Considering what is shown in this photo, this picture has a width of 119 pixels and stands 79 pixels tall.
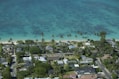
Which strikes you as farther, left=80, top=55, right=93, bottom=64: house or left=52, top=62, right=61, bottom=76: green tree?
left=80, top=55, right=93, bottom=64: house

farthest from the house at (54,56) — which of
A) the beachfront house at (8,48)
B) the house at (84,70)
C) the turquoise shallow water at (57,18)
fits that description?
the turquoise shallow water at (57,18)

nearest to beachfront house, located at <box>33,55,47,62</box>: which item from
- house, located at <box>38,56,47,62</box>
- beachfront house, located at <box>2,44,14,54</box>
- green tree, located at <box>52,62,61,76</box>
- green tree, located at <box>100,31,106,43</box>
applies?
house, located at <box>38,56,47,62</box>

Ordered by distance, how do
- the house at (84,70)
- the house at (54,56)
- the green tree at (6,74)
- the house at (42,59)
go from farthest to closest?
1. the house at (54,56)
2. the house at (42,59)
3. the house at (84,70)
4. the green tree at (6,74)

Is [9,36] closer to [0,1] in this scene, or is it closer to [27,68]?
[27,68]

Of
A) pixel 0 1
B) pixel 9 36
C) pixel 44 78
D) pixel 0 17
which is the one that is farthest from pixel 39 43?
pixel 0 1

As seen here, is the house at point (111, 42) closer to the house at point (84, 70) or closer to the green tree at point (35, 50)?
the house at point (84, 70)

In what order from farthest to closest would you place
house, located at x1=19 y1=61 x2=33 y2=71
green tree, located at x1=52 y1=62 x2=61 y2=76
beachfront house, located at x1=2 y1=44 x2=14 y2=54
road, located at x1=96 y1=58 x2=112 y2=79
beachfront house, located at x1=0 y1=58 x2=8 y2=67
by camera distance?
beachfront house, located at x1=2 y1=44 x2=14 y2=54 < beachfront house, located at x1=0 y1=58 x2=8 y2=67 < house, located at x1=19 y1=61 x2=33 y2=71 < road, located at x1=96 y1=58 x2=112 y2=79 < green tree, located at x1=52 y1=62 x2=61 y2=76

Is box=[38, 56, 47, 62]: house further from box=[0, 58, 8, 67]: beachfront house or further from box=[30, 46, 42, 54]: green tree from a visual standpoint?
box=[0, 58, 8, 67]: beachfront house

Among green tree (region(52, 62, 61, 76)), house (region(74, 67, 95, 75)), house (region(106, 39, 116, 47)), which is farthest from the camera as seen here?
house (region(106, 39, 116, 47))
